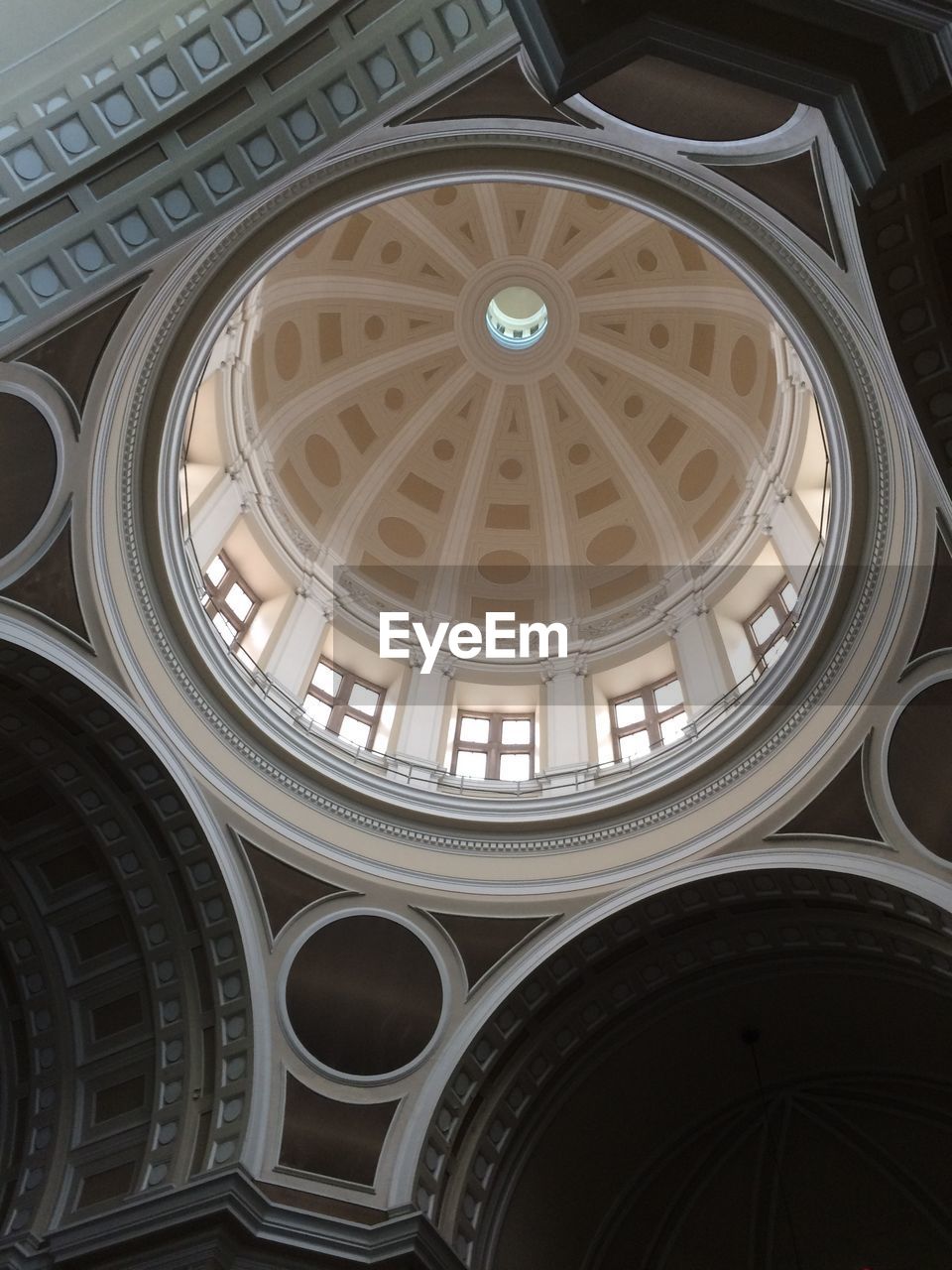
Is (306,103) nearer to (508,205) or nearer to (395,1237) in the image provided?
(395,1237)

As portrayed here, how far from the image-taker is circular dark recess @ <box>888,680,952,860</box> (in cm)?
1234

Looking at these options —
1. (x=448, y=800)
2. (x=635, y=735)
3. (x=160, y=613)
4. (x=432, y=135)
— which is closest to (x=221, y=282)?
(x=432, y=135)

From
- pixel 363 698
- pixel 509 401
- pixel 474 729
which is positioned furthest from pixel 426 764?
pixel 509 401

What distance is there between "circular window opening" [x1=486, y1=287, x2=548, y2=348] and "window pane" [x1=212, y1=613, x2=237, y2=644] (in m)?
9.50

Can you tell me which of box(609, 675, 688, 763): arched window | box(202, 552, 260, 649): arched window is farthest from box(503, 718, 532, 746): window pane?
box(202, 552, 260, 649): arched window

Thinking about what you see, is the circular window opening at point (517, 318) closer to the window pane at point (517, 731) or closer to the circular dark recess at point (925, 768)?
the window pane at point (517, 731)

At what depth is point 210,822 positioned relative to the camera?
44.7 ft

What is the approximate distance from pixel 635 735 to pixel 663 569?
12.5 feet

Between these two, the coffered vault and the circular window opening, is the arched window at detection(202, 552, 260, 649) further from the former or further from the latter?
the circular window opening

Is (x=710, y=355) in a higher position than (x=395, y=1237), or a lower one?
higher

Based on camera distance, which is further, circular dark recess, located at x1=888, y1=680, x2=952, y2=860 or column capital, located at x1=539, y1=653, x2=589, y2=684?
column capital, located at x1=539, y1=653, x2=589, y2=684

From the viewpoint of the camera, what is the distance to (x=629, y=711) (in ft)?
59.5

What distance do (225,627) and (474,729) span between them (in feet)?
13.9

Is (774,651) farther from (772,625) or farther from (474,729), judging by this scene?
(474,729)
